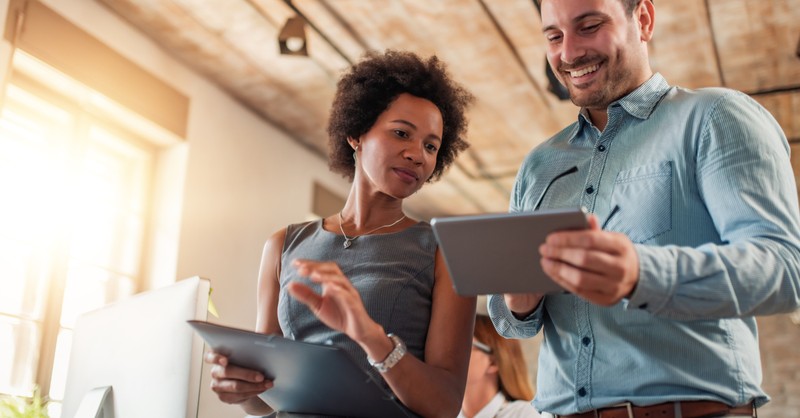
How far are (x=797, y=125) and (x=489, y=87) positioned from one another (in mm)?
2161

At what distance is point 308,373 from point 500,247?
46cm

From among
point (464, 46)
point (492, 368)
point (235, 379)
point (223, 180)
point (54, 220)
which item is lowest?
point (235, 379)

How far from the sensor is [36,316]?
392cm

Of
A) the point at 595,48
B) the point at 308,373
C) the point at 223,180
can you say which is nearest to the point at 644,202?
the point at 595,48

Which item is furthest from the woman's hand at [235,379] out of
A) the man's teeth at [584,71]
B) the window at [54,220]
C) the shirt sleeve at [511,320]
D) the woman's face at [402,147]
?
the window at [54,220]

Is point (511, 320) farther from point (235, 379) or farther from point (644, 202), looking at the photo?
point (235, 379)

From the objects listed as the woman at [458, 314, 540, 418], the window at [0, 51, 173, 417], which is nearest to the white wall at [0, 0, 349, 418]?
the window at [0, 51, 173, 417]

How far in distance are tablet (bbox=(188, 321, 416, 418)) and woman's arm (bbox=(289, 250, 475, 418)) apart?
0.13ft

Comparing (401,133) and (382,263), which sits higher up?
(401,133)

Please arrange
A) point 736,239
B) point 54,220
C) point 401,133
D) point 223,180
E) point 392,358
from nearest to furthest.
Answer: point 736,239 → point 392,358 → point 401,133 → point 54,220 → point 223,180

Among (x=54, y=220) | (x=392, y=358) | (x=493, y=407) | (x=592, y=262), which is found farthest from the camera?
(x=54, y=220)

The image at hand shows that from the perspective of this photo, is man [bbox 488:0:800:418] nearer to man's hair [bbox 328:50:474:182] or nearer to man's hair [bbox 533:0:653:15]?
man's hair [bbox 533:0:653:15]

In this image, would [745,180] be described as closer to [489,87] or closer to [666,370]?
A: [666,370]

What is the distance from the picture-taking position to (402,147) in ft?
5.82
